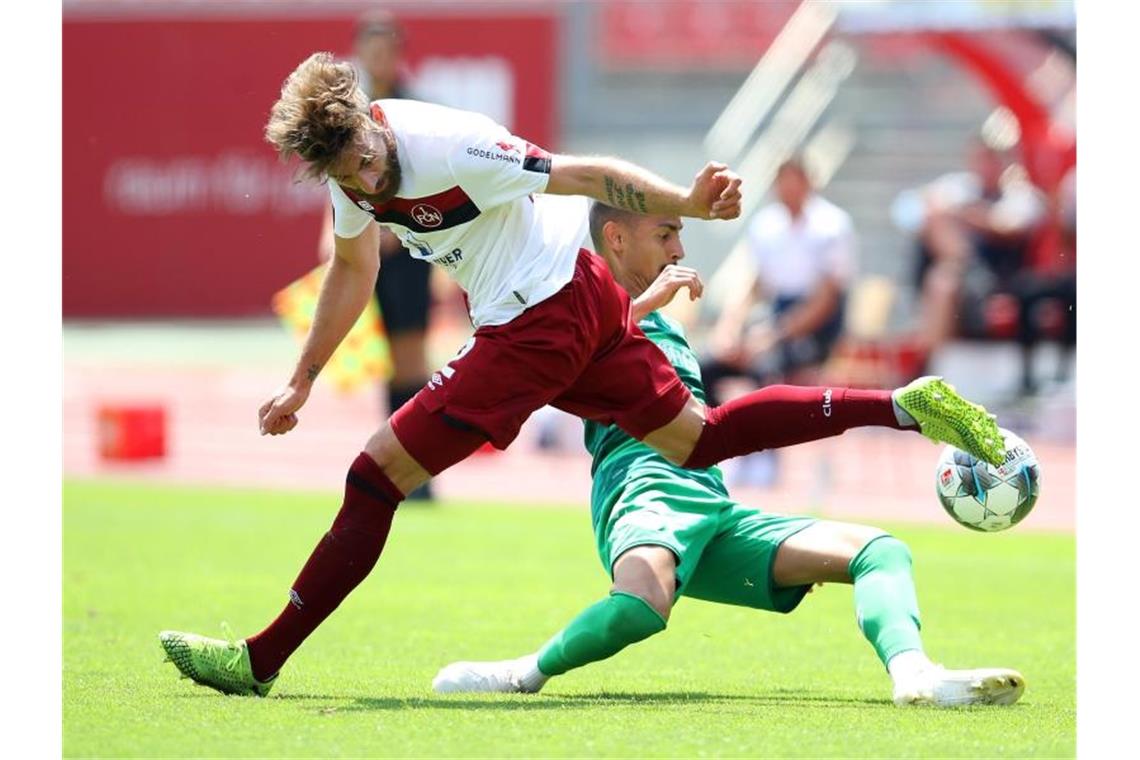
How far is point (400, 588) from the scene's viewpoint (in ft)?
30.6

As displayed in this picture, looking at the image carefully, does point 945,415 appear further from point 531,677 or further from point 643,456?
point 531,677

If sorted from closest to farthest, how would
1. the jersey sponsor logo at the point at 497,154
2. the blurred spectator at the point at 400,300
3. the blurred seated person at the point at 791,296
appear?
the jersey sponsor logo at the point at 497,154 < the blurred spectator at the point at 400,300 < the blurred seated person at the point at 791,296

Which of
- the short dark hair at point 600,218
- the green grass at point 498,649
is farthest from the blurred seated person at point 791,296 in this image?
the short dark hair at point 600,218

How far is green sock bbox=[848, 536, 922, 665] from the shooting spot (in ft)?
19.4

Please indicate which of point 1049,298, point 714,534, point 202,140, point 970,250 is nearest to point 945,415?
point 714,534

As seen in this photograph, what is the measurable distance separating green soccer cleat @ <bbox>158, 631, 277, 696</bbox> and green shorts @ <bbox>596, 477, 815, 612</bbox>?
3.98 ft

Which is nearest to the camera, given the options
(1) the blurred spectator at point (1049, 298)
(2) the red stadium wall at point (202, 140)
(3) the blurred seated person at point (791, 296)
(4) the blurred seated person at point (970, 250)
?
(3) the blurred seated person at point (791, 296)

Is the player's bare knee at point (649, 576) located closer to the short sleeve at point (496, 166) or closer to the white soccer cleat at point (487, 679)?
the white soccer cleat at point (487, 679)

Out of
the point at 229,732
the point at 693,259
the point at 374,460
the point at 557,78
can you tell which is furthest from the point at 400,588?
the point at 557,78

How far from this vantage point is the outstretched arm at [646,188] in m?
5.76

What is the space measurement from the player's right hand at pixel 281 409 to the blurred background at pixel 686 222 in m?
5.89

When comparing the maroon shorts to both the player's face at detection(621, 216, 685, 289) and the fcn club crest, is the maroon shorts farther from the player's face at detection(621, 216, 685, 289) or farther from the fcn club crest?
the player's face at detection(621, 216, 685, 289)

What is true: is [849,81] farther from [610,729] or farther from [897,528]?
[610,729]

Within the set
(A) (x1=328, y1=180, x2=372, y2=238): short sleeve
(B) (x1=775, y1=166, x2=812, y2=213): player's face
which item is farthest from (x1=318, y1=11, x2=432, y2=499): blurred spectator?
(A) (x1=328, y1=180, x2=372, y2=238): short sleeve
